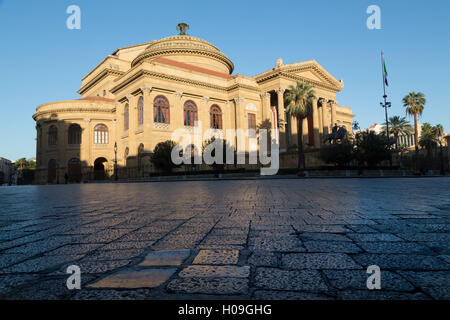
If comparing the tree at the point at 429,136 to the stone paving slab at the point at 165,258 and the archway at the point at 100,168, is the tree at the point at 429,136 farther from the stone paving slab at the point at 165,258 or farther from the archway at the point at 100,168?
the stone paving slab at the point at 165,258

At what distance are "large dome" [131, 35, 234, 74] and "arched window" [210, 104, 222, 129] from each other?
780 cm

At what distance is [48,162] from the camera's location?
127ft

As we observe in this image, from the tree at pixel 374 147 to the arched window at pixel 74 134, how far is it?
1319 inches

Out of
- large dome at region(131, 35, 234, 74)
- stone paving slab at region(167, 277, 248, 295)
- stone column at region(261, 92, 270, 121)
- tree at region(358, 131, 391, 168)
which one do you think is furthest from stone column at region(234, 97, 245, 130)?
stone paving slab at region(167, 277, 248, 295)

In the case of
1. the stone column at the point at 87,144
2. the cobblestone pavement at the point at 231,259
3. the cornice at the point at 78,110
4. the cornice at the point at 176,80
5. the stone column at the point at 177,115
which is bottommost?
the cobblestone pavement at the point at 231,259

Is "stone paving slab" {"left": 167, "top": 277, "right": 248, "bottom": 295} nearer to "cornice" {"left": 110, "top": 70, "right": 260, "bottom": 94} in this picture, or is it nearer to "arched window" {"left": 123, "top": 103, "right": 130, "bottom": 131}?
"cornice" {"left": 110, "top": 70, "right": 260, "bottom": 94}

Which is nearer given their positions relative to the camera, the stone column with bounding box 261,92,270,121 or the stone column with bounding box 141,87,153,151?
the stone column with bounding box 141,87,153,151

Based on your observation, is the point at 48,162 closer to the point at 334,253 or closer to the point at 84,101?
the point at 84,101

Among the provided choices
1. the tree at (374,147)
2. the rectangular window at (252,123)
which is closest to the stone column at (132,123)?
the rectangular window at (252,123)

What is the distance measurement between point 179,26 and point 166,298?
5115 centimetres

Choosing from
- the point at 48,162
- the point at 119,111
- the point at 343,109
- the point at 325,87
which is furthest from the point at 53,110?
the point at 343,109

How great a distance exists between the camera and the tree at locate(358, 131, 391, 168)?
27.3 meters

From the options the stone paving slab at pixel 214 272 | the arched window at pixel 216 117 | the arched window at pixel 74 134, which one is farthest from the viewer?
the arched window at pixel 74 134

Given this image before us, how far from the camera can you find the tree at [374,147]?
27297 millimetres
